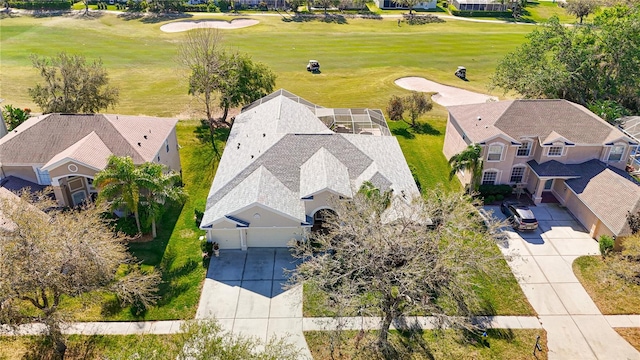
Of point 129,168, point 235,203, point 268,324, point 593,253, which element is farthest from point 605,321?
point 129,168

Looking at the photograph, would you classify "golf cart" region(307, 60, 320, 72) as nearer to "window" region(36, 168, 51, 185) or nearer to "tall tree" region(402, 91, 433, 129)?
"tall tree" region(402, 91, 433, 129)

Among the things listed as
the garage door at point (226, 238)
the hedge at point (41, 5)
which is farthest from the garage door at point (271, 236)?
the hedge at point (41, 5)

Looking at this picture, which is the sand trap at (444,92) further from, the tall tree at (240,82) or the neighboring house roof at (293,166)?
the neighboring house roof at (293,166)

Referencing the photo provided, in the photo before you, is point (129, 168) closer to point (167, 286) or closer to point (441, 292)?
point (167, 286)

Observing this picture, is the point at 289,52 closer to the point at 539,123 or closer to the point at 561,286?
the point at 539,123

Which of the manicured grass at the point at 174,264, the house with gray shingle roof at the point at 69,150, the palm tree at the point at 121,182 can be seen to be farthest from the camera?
the house with gray shingle roof at the point at 69,150

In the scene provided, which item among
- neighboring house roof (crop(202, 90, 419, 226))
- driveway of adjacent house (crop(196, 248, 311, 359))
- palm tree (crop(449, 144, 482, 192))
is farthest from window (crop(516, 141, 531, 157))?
driveway of adjacent house (crop(196, 248, 311, 359))
